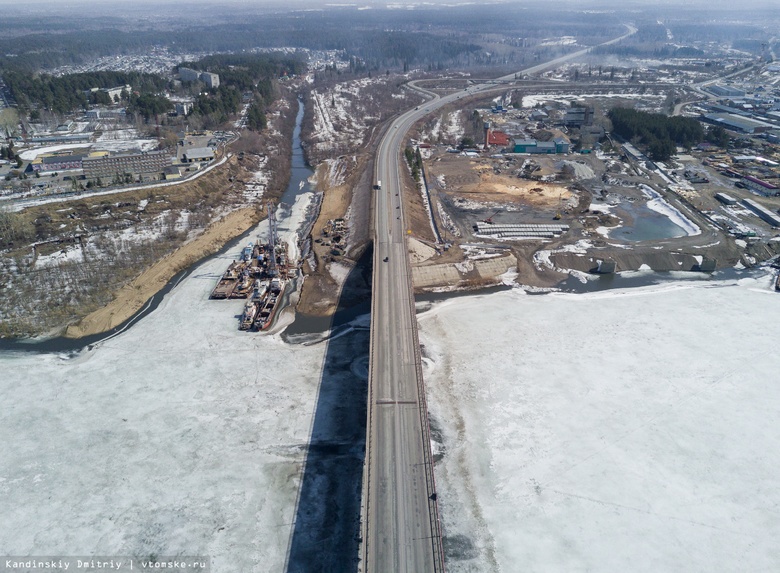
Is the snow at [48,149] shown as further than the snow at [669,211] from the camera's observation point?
Yes

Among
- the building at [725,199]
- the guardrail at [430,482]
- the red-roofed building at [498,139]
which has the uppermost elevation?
the red-roofed building at [498,139]

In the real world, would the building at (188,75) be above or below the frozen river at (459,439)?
above

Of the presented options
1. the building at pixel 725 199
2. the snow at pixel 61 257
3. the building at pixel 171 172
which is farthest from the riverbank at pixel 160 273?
the building at pixel 725 199

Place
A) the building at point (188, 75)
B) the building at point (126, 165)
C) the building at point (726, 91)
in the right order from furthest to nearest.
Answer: the building at point (188, 75) < the building at point (726, 91) < the building at point (126, 165)

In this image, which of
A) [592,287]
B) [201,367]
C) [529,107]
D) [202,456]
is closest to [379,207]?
[592,287]

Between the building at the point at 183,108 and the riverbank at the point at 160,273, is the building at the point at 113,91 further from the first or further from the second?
the riverbank at the point at 160,273
